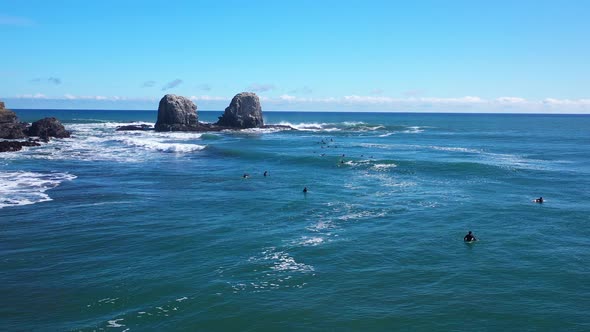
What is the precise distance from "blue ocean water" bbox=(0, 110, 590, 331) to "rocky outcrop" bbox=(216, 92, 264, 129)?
71198mm

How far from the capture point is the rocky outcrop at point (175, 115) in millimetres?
115125

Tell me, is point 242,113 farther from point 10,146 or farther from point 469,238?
point 469,238

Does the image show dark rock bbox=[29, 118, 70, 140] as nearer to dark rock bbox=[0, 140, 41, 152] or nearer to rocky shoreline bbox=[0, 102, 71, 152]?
rocky shoreline bbox=[0, 102, 71, 152]

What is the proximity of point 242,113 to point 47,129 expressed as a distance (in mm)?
48431

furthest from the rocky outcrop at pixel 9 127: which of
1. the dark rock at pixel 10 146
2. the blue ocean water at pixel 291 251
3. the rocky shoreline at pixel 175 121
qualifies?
the blue ocean water at pixel 291 251

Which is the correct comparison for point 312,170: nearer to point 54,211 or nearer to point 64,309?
point 54,211

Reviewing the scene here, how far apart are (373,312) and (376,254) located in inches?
280

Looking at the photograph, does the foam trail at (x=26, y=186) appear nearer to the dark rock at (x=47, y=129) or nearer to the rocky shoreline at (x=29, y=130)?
the rocky shoreline at (x=29, y=130)

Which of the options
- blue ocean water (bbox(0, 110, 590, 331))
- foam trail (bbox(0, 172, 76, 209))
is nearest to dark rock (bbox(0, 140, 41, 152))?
blue ocean water (bbox(0, 110, 590, 331))

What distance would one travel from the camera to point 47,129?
91.9 meters

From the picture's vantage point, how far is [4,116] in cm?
9025

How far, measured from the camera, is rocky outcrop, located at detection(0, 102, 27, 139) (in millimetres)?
83438

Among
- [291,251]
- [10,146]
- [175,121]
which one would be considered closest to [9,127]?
[10,146]

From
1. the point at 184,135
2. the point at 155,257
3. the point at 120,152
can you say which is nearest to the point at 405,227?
the point at 155,257
